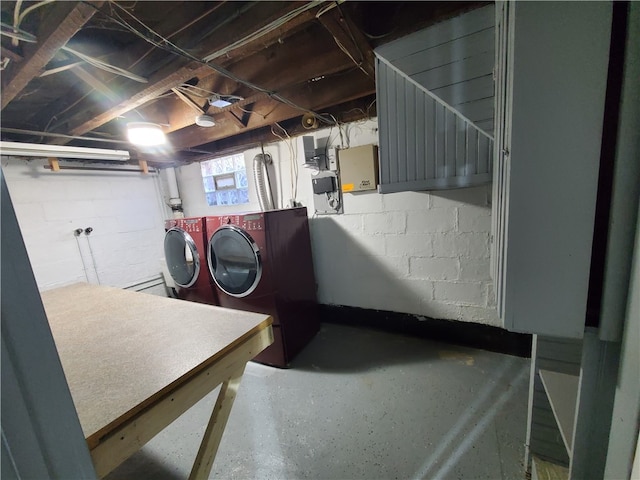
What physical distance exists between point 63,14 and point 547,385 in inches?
88.9

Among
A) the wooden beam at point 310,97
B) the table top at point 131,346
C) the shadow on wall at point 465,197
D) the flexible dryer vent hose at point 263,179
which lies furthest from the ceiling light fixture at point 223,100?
the shadow on wall at point 465,197

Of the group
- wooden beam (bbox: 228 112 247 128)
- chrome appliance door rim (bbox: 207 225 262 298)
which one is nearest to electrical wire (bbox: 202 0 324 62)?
wooden beam (bbox: 228 112 247 128)

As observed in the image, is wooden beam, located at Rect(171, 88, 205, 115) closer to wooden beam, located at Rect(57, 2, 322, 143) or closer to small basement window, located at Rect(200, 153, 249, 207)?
wooden beam, located at Rect(57, 2, 322, 143)

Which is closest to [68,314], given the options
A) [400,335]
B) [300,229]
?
[300,229]

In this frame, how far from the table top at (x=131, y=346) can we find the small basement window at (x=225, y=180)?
178 centimetres

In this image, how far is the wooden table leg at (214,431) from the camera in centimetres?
92

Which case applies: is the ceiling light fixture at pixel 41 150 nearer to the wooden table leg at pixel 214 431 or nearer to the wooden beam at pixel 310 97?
the wooden beam at pixel 310 97

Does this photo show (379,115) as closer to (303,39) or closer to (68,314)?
(303,39)

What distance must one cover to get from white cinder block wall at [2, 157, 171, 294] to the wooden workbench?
164 cm

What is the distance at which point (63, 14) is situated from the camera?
0.93m

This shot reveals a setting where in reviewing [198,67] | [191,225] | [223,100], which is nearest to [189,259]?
Result: [191,225]

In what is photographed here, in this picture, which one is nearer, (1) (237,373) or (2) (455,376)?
(1) (237,373)

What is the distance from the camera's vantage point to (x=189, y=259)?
2.58 metres

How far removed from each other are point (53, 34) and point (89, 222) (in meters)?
2.37
